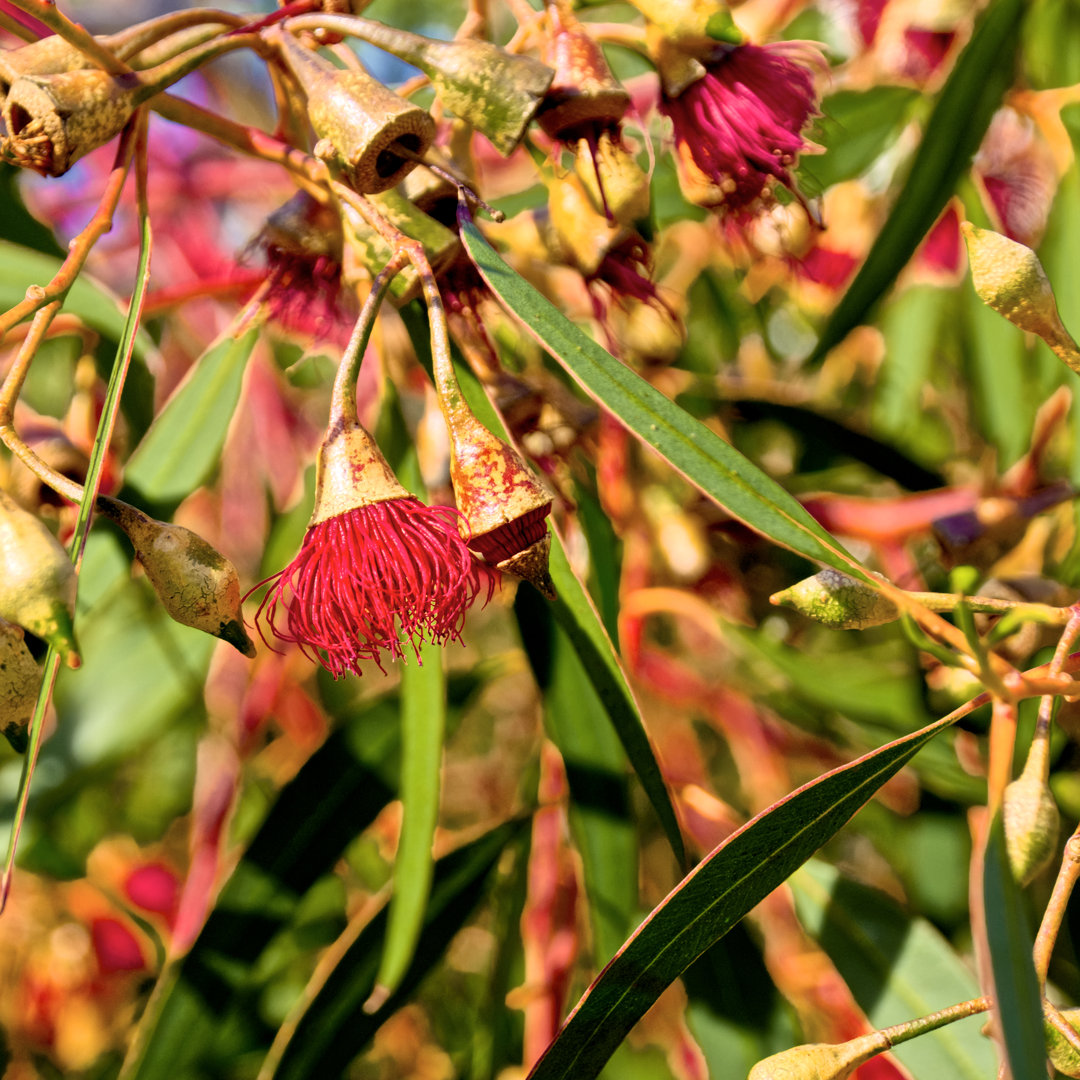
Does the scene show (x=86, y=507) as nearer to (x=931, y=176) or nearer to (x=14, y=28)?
(x=14, y=28)

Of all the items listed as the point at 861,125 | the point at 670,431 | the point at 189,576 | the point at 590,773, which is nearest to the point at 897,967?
the point at 590,773

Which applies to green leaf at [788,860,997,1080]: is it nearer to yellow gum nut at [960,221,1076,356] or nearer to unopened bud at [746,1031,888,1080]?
unopened bud at [746,1031,888,1080]

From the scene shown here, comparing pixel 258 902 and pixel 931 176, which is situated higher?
pixel 931 176

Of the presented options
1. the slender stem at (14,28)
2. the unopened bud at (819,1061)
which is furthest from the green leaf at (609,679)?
the slender stem at (14,28)

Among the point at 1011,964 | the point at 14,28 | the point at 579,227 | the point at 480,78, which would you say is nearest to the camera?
the point at 1011,964

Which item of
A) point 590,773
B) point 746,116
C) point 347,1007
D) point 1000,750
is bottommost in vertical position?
point 347,1007

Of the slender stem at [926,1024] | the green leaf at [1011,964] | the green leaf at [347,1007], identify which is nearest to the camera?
the green leaf at [1011,964]

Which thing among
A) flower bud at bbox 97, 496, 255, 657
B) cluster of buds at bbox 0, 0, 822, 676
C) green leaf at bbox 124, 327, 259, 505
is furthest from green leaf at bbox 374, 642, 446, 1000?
green leaf at bbox 124, 327, 259, 505

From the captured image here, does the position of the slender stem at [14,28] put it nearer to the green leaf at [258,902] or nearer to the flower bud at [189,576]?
the flower bud at [189,576]
